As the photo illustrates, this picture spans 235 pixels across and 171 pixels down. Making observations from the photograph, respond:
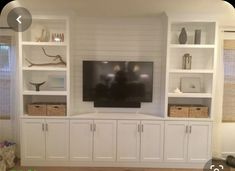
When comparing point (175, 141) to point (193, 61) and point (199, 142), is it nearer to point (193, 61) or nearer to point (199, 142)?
Result: point (199, 142)

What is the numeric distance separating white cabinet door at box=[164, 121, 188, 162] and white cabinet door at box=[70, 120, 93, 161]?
127cm

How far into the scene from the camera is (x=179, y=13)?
395cm

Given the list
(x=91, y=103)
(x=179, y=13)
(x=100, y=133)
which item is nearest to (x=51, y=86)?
(x=91, y=103)

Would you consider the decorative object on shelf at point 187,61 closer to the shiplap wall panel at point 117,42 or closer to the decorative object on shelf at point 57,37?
the shiplap wall panel at point 117,42

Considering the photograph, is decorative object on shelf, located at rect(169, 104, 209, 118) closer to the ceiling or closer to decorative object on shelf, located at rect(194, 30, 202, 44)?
decorative object on shelf, located at rect(194, 30, 202, 44)

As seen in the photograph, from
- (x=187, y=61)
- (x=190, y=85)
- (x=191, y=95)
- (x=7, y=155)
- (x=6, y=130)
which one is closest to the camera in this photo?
(x=7, y=155)

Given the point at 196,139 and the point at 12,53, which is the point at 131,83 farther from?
the point at 12,53

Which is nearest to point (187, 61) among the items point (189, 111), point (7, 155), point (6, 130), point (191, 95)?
point (191, 95)

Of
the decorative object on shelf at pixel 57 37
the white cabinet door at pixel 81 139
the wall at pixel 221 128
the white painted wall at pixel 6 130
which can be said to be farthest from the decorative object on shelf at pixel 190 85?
the white painted wall at pixel 6 130

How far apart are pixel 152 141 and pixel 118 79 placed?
1.19 metres

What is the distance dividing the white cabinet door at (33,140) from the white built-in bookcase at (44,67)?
19cm

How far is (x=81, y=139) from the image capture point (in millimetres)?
4152

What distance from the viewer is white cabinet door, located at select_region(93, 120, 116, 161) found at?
4.13 metres

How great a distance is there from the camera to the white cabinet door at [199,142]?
4113mm
